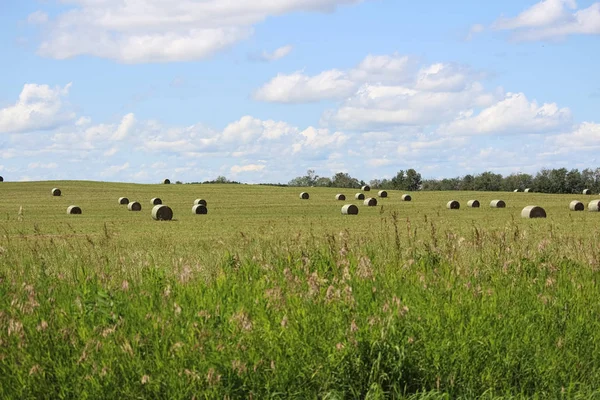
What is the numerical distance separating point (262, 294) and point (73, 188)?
73889mm

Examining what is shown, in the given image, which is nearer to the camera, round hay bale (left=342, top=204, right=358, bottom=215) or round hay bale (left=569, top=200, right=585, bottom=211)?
round hay bale (left=342, top=204, right=358, bottom=215)

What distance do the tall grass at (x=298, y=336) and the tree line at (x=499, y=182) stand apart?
119 meters

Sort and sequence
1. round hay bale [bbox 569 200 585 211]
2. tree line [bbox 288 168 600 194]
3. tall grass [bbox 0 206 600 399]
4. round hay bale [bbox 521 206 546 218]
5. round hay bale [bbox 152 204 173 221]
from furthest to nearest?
tree line [bbox 288 168 600 194] < round hay bale [bbox 569 200 585 211] < round hay bale [bbox 521 206 546 218] < round hay bale [bbox 152 204 173 221] < tall grass [bbox 0 206 600 399]

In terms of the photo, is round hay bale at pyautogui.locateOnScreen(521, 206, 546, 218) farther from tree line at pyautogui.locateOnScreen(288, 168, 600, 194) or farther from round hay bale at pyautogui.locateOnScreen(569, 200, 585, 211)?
tree line at pyautogui.locateOnScreen(288, 168, 600, 194)

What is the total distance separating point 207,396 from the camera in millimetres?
5711

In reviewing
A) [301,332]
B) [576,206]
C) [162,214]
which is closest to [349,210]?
[162,214]

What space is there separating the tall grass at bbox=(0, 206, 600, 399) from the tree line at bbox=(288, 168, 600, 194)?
4669 inches

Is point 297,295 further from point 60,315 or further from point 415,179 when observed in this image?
point 415,179

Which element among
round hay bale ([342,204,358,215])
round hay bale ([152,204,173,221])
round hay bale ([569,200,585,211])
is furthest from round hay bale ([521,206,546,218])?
round hay bale ([152,204,173,221])

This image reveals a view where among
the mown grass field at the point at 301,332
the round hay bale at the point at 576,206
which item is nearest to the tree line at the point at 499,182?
the round hay bale at the point at 576,206

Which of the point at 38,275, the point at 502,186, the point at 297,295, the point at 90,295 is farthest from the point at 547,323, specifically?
the point at 502,186

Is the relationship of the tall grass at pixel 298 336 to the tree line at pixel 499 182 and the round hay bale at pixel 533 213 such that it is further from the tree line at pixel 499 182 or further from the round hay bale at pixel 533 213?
the tree line at pixel 499 182

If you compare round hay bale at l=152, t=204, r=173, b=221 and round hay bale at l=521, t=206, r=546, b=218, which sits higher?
round hay bale at l=152, t=204, r=173, b=221

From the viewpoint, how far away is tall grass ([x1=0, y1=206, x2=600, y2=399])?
6.04 meters
